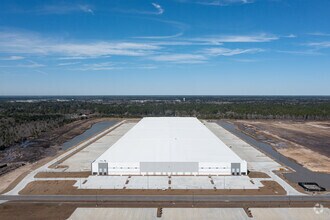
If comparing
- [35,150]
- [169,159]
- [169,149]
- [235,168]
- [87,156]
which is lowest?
[35,150]

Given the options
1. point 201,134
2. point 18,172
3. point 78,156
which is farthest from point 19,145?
point 201,134

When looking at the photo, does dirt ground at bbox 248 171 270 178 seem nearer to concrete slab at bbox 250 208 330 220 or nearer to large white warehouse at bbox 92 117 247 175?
large white warehouse at bbox 92 117 247 175

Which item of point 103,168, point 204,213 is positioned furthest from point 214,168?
point 103,168

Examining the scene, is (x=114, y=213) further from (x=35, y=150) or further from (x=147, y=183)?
(x=35, y=150)

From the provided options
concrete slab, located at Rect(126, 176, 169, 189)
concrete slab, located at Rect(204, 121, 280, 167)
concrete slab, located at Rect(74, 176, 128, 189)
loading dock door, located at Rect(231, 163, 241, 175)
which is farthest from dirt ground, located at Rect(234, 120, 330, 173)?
concrete slab, located at Rect(74, 176, 128, 189)

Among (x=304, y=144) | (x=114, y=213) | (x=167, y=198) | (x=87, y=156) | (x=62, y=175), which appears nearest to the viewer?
(x=114, y=213)

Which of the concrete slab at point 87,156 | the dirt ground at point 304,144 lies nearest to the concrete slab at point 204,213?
the concrete slab at point 87,156

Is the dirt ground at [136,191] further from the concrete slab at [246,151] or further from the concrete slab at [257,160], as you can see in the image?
the concrete slab at [246,151]

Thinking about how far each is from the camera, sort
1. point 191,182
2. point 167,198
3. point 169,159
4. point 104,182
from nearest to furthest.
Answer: point 167,198, point 191,182, point 104,182, point 169,159
